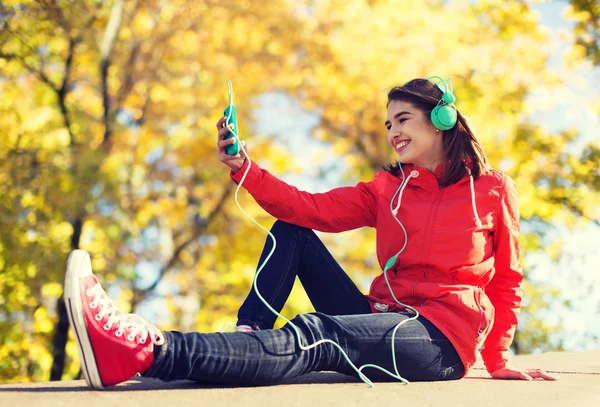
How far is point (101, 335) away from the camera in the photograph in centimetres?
A: 201

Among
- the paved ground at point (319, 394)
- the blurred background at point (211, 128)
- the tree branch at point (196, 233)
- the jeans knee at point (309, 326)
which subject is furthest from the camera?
the tree branch at point (196, 233)

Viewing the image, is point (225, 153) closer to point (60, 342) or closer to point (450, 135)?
point (450, 135)

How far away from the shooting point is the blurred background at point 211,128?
657 centimetres

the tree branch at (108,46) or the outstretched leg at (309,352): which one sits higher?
the tree branch at (108,46)

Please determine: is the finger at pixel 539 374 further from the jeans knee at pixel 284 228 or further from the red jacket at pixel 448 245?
the jeans knee at pixel 284 228

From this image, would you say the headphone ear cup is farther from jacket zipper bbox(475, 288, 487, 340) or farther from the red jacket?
jacket zipper bbox(475, 288, 487, 340)

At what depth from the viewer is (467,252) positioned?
2695mm

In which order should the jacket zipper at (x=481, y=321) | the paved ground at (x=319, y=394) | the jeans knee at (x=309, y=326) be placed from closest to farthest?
the paved ground at (x=319, y=394) < the jeans knee at (x=309, y=326) < the jacket zipper at (x=481, y=321)

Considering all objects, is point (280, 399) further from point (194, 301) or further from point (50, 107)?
point (194, 301)

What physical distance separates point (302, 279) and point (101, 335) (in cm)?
110

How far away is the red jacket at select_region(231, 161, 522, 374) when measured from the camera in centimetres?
265

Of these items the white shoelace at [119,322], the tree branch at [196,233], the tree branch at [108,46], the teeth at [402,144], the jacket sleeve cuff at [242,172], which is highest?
the tree branch at [108,46]

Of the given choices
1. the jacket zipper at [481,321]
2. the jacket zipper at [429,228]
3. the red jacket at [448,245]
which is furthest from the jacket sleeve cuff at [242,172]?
the jacket zipper at [481,321]

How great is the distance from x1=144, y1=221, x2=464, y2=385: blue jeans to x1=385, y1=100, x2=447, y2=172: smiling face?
0.58 m
